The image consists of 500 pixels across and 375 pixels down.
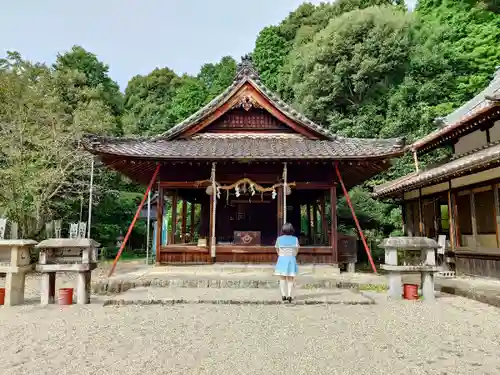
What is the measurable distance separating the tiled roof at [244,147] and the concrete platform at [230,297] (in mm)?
4447

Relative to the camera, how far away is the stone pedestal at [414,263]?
332 inches

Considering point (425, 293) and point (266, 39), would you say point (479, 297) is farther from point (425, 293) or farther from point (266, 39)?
point (266, 39)

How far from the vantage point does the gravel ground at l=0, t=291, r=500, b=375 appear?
4160mm

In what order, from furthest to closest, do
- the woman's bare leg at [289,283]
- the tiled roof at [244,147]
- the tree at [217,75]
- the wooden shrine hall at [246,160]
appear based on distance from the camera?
1. the tree at [217,75]
2. the wooden shrine hall at [246,160]
3. the tiled roof at [244,147]
4. the woman's bare leg at [289,283]

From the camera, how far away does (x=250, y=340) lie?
5188mm

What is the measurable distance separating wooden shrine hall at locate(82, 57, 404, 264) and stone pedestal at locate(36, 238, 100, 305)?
166 inches

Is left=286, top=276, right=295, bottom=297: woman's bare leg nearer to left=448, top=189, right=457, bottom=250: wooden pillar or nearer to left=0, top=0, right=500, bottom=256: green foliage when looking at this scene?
left=448, top=189, right=457, bottom=250: wooden pillar

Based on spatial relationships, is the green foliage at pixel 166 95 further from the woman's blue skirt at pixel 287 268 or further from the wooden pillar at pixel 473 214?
the woman's blue skirt at pixel 287 268

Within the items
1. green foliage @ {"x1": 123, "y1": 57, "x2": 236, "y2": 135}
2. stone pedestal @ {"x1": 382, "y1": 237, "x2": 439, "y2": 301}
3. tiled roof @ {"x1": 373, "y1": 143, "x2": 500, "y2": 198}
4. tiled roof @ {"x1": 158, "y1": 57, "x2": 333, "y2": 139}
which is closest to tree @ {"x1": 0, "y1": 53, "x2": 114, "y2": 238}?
tiled roof @ {"x1": 158, "y1": 57, "x2": 333, "y2": 139}

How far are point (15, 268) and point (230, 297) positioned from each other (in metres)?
4.62

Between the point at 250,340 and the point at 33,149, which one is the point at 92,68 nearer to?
the point at 33,149

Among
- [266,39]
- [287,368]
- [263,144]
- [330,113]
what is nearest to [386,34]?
[330,113]

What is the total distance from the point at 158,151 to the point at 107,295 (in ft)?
16.8

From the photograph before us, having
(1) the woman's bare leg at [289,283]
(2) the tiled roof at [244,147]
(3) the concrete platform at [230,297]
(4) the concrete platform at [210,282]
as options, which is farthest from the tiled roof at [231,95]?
(1) the woman's bare leg at [289,283]
